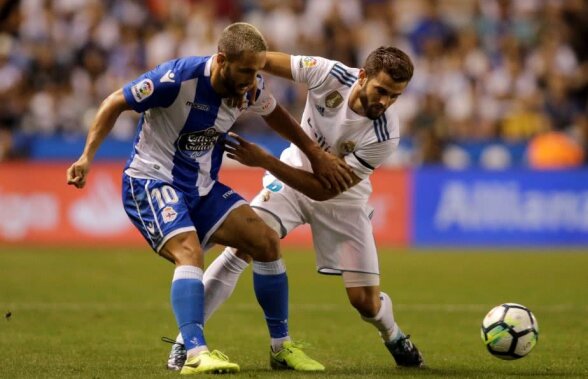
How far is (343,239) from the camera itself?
753 centimetres

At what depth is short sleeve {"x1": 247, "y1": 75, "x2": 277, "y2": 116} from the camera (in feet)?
22.9

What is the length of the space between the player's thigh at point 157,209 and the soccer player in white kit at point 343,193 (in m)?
0.69

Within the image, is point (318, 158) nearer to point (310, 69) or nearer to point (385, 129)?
point (385, 129)

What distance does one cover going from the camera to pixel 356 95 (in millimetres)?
7324

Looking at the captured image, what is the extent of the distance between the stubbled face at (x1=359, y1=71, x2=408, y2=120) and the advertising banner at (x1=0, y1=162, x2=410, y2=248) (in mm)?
9329

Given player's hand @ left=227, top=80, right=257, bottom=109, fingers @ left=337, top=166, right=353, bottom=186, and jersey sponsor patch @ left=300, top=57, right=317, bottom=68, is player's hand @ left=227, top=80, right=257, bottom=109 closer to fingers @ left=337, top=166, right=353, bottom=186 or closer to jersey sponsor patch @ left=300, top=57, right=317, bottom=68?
jersey sponsor patch @ left=300, top=57, right=317, bottom=68

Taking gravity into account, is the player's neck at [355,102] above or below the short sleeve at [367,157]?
above

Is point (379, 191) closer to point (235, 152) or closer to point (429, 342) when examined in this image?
point (429, 342)

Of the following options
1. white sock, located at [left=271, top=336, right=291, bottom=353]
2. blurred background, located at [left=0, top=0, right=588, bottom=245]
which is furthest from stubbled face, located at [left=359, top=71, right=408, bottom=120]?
blurred background, located at [left=0, top=0, right=588, bottom=245]

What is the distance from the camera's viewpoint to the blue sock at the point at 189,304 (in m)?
6.46

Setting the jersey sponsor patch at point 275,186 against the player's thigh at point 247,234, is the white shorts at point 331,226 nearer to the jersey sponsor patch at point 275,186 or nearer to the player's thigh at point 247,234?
the jersey sponsor patch at point 275,186

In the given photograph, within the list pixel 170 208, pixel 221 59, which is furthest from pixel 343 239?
pixel 221 59

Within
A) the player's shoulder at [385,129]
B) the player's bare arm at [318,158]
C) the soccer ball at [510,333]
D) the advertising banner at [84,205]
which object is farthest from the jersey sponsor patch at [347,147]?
the advertising banner at [84,205]

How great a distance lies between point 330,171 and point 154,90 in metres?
1.24
